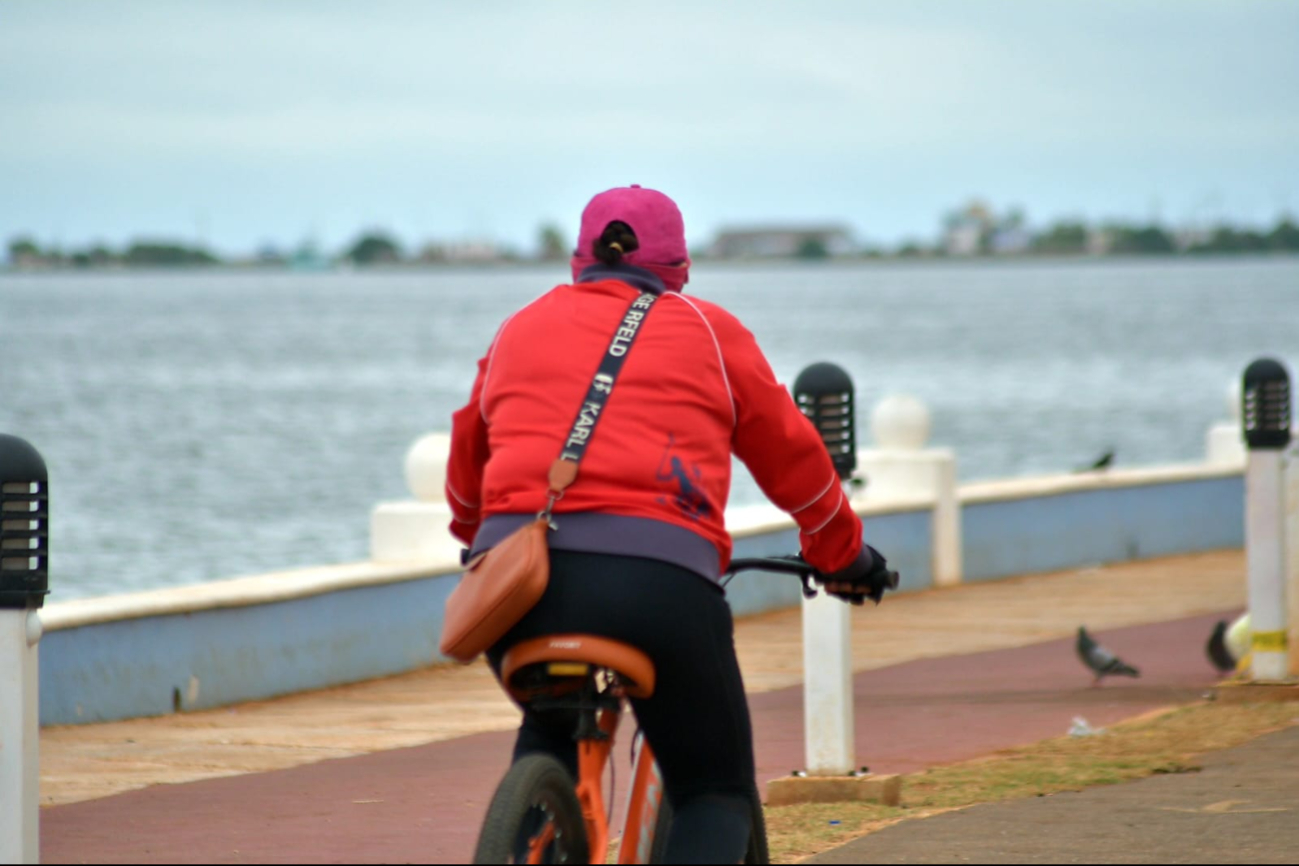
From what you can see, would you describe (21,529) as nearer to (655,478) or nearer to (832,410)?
(655,478)

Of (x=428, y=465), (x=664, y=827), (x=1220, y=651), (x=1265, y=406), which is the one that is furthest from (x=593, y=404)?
(x=428, y=465)

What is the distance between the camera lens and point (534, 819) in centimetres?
399

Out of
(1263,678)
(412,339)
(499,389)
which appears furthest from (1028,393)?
(499,389)

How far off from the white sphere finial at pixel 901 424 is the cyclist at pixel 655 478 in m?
9.26

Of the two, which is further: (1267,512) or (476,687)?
(476,687)

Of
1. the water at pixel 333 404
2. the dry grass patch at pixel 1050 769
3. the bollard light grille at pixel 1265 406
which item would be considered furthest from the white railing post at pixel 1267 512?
the water at pixel 333 404

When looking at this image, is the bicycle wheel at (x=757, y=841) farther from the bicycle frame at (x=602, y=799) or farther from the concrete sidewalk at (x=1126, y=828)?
the concrete sidewalk at (x=1126, y=828)

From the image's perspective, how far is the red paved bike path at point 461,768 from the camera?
6.15 metres

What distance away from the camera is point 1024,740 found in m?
8.16

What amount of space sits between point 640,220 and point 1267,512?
17.1 feet

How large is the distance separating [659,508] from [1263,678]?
18.0 ft

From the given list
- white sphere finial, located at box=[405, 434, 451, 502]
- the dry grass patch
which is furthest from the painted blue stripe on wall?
the dry grass patch

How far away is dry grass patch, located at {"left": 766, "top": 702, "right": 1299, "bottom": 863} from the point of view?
20.9ft

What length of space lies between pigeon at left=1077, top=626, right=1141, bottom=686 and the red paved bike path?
87 millimetres
